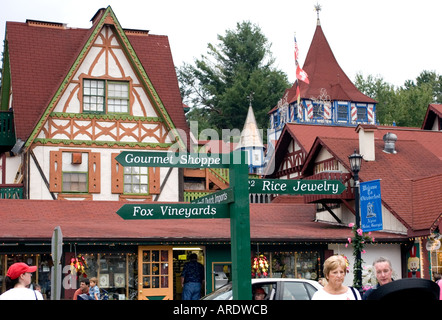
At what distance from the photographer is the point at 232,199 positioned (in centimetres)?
1164

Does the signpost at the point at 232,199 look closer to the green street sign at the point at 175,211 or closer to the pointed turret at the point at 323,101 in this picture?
the green street sign at the point at 175,211

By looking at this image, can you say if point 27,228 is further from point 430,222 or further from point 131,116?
point 430,222

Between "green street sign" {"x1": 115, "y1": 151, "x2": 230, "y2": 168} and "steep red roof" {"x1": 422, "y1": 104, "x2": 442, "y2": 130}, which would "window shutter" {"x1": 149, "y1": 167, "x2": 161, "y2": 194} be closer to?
"green street sign" {"x1": 115, "y1": 151, "x2": 230, "y2": 168}

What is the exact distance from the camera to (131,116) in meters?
31.2

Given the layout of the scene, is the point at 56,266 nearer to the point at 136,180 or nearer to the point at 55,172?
the point at 55,172

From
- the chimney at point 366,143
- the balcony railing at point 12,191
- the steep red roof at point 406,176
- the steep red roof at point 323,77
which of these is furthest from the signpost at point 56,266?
the steep red roof at point 323,77

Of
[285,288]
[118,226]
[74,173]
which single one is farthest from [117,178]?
[285,288]

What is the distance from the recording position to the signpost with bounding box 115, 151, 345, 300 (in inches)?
451

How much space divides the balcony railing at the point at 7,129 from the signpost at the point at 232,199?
20179 mm

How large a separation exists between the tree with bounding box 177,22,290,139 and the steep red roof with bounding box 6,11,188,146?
2912 centimetres

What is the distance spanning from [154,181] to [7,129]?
6.06 metres

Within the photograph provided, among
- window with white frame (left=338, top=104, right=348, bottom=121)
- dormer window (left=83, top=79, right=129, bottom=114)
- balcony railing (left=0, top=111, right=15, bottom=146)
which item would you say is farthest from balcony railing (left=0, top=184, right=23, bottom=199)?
window with white frame (left=338, top=104, right=348, bottom=121)

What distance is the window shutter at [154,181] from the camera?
31156mm

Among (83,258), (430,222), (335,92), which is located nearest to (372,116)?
(335,92)
